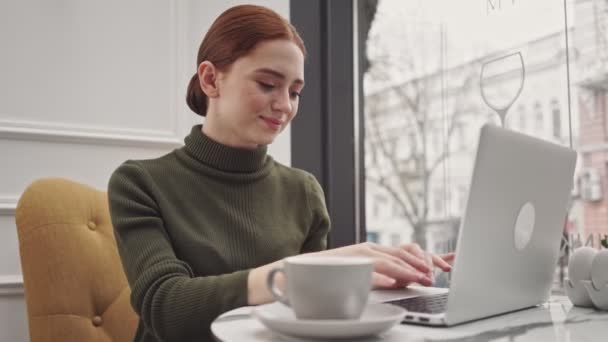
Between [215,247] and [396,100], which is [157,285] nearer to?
[215,247]

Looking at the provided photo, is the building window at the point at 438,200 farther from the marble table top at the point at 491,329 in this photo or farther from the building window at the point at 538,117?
the marble table top at the point at 491,329

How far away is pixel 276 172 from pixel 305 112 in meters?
0.52

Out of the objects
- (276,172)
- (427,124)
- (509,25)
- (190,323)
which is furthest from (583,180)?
(190,323)

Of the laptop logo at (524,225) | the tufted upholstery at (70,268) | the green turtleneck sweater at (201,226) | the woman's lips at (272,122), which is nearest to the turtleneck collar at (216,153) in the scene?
the green turtleneck sweater at (201,226)

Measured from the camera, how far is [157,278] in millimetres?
976

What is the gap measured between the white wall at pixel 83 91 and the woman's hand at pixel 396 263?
82cm

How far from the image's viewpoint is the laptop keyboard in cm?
78

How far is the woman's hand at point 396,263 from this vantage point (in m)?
0.87

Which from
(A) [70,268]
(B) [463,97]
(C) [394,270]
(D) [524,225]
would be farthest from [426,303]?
(B) [463,97]

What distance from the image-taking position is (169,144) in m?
1.61

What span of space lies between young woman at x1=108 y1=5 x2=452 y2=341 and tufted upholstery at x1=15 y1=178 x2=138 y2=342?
0.14 m

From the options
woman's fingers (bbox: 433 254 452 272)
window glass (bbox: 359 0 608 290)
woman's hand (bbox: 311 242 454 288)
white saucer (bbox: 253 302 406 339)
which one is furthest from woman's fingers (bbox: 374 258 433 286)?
window glass (bbox: 359 0 608 290)

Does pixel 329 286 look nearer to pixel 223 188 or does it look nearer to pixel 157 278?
pixel 157 278

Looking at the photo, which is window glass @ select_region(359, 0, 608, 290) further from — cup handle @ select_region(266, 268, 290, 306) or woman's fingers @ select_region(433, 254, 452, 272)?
cup handle @ select_region(266, 268, 290, 306)
